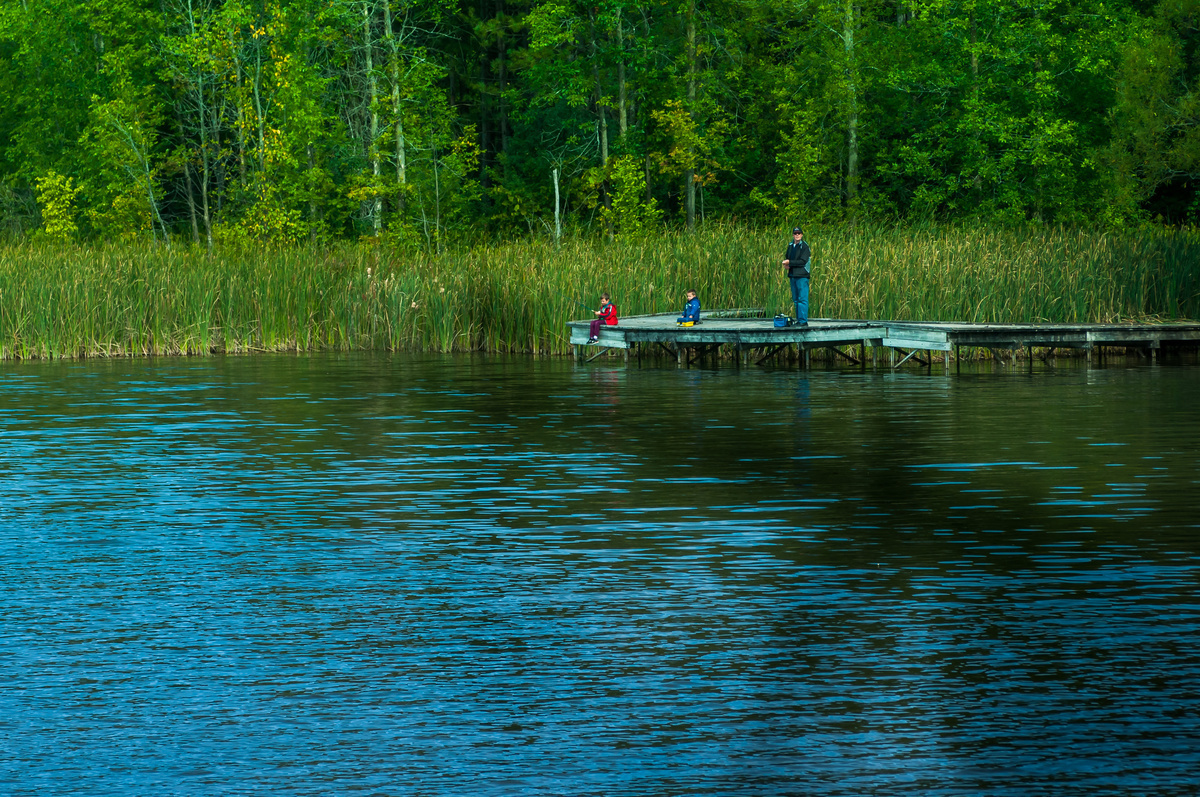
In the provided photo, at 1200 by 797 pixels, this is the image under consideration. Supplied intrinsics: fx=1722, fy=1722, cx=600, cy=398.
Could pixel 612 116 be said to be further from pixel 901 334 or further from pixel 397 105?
pixel 901 334

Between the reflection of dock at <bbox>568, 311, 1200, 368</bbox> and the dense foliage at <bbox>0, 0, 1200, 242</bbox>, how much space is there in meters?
13.5

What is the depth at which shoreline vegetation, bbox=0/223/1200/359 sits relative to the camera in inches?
1228

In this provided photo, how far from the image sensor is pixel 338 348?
3578 centimetres

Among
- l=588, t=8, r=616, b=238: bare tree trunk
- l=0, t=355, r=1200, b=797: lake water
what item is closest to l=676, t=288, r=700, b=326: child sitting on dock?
l=0, t=355, r=1200, b=797: lake water

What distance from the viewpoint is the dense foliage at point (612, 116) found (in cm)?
4762

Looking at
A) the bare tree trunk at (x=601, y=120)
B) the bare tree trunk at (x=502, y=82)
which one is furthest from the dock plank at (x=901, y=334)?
the bare tree trunk at (x=502, y=82)

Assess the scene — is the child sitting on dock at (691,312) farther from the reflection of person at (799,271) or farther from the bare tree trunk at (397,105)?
the bare tree trunk at (397,105)

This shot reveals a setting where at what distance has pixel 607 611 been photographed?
9.08 metres

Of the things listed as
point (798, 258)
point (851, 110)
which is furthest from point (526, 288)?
point (851, 110)

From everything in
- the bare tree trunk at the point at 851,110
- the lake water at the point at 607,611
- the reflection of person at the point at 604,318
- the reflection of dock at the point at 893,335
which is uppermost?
the bare tree trunk at the point at 851,110

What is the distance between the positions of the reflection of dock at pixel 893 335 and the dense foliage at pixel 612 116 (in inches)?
532

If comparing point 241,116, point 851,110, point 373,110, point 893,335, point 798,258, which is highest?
point 373,110

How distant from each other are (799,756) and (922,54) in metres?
46.9

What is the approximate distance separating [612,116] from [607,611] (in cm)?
4990
